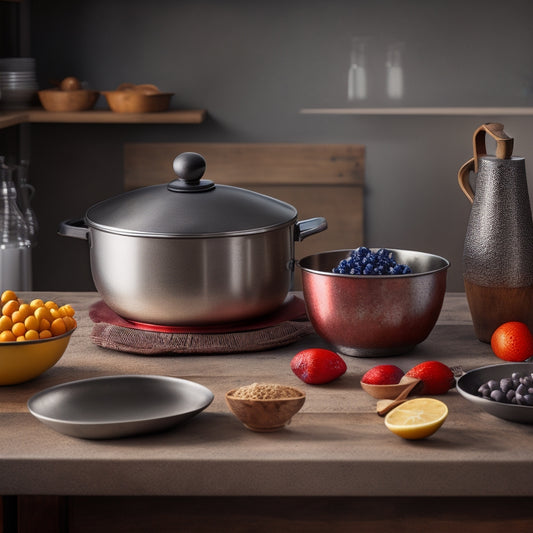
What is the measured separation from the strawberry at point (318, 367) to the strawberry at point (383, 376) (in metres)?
0.05

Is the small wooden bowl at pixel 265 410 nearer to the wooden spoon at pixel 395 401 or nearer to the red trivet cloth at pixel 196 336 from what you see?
the wooden spoon at pixel 395 401

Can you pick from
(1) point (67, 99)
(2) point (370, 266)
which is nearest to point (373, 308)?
(2) point (370, 266)

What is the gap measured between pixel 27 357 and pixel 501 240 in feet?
2.36

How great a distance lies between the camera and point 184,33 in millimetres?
3504

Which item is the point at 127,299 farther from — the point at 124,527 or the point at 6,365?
the point at 124,527

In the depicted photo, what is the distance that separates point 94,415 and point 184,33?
108 inches

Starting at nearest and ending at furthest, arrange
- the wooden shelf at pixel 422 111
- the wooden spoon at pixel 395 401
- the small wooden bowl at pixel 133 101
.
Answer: the wooden spoon at pixel 395 401
the small wooden bowl at pixel 133 101
the wooden shelf at pixel 422 111

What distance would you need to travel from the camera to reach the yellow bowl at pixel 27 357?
1103 mm

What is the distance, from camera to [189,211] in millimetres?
1303

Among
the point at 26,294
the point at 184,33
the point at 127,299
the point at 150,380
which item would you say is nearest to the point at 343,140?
the point at 184,33

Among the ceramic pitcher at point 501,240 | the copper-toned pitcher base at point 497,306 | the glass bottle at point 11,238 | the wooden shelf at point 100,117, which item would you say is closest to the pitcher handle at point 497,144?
the ceramic pitcher at point 501,240

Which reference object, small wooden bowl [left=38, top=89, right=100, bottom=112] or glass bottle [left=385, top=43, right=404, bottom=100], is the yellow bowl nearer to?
small wooden bowl [left=38, top=89, right=100, bottom=112]

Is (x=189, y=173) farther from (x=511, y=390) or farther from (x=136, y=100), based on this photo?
(x=136, y=100)

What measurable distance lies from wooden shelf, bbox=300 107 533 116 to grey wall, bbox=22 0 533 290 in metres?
0.03
